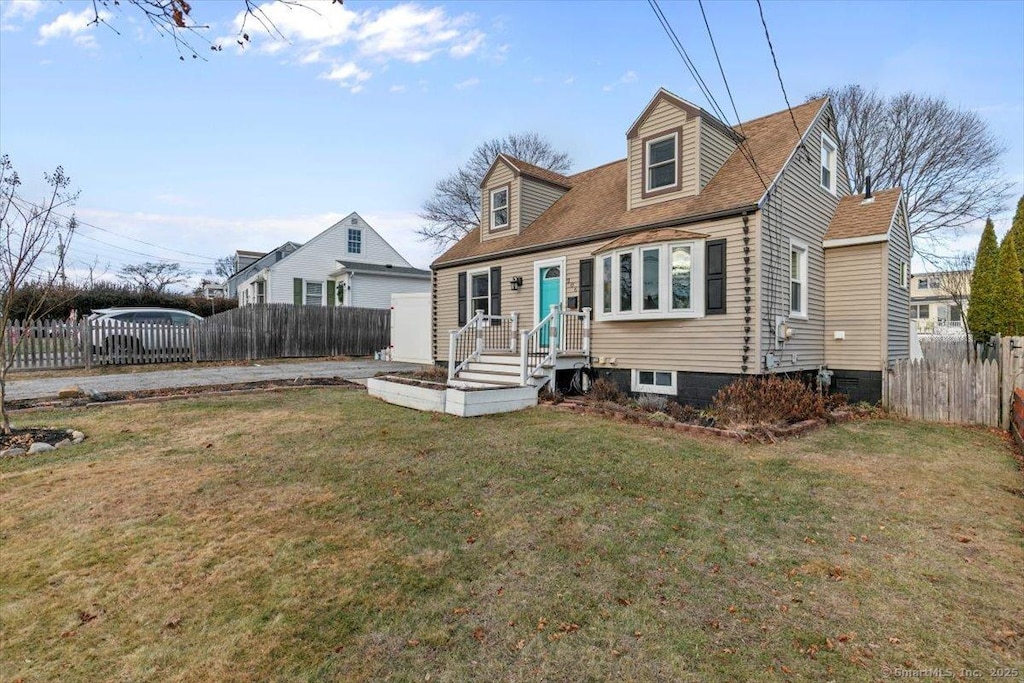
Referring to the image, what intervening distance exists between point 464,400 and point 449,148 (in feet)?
80.5

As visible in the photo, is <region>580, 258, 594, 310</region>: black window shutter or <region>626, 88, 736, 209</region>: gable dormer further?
<region>580, 258, 594, 310</region>: black window shutter

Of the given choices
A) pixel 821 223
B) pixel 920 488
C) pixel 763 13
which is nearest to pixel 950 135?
pixel 821 223

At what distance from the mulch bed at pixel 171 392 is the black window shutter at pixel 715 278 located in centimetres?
811

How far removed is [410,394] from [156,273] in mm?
52852

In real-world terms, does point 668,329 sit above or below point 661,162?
below

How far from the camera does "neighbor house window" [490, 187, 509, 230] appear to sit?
45.5ft

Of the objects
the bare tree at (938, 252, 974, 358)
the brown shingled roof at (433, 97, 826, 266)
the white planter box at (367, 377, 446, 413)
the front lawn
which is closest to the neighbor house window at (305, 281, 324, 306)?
the brown shingled roof at (433, 97, 826, 266)

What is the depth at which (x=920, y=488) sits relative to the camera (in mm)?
4977

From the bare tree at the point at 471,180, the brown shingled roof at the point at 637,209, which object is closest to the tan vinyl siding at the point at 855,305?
the brown shingled roof at the point at 637,209

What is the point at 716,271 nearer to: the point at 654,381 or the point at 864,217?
the point at 654,381

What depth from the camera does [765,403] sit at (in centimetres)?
789

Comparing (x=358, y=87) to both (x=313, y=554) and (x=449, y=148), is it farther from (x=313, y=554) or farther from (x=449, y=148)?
(x=449, y=148)

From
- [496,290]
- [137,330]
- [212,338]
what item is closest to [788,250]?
[496,290]

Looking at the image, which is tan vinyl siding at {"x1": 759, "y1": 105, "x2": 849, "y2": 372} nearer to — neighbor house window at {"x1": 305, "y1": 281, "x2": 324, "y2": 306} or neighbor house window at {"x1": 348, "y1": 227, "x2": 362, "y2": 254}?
neighbor house window at {"x1": 305, "y1": 281, "x2": 324, "y2": 306}
